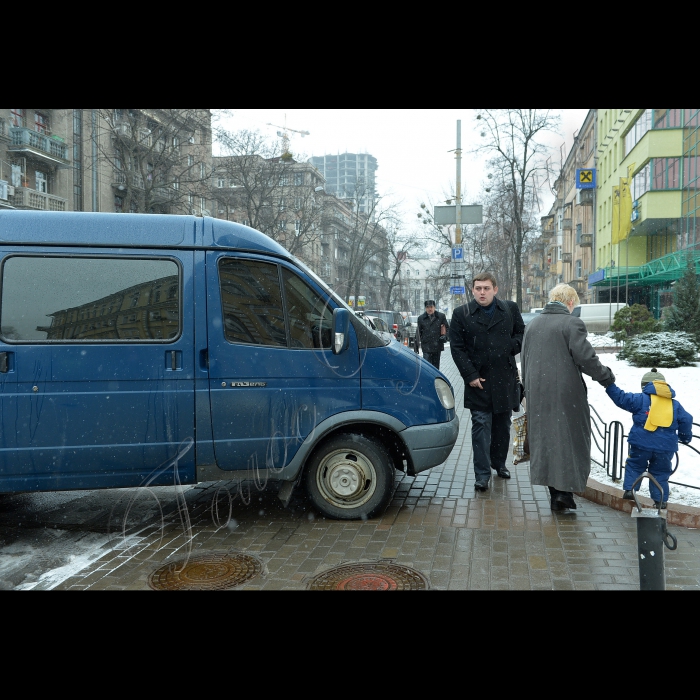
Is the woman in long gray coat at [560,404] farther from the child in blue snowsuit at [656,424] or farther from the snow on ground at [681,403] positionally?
the snow on ground at [681,403]

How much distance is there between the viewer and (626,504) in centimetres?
580

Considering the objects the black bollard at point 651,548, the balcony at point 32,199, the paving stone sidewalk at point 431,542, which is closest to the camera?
the black bollard at point 651,548

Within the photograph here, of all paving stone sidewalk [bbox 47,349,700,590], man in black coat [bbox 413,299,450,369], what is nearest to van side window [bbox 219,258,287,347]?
paving stone sidewalk [bbox 47,349,700,590]

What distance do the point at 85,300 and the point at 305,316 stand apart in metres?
1.70

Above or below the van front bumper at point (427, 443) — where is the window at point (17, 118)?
above

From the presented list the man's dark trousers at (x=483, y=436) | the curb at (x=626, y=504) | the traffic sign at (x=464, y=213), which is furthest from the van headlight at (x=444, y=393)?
the traffic sign at (x=464, y=213)

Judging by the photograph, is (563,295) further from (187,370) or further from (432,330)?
(432,330)

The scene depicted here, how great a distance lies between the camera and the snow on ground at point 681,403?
610cm

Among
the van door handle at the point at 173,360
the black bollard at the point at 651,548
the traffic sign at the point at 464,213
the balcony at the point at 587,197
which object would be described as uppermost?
the balcony at the point at 587,197

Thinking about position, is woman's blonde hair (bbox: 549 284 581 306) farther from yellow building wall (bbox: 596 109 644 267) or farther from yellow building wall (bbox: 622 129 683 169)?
yellow building wall (bbox: 596 109 644 267)

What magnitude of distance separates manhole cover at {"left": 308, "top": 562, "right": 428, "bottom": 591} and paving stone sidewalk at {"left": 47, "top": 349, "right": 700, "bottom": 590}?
0.28 feet

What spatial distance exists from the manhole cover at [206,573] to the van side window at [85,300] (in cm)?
170

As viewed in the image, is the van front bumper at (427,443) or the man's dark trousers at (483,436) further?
the man's dark trousers at (483,436)

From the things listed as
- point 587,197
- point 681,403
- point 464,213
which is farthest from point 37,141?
point 587,197
